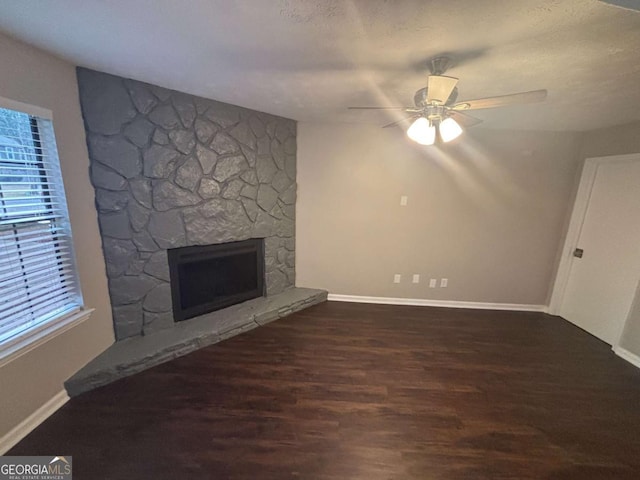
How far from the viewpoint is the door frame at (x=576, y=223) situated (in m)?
3.02

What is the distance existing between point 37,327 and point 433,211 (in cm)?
376

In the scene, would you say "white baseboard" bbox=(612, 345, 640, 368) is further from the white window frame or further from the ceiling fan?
the white window frame

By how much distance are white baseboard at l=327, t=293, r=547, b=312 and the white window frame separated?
2616 mm

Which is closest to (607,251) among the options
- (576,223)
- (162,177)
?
(576,223)

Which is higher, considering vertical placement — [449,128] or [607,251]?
[449,128]

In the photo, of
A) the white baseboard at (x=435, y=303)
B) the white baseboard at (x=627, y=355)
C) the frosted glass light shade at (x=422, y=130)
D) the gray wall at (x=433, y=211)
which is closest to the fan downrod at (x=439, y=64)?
the frosted glass light shade at (x=422, y=130)

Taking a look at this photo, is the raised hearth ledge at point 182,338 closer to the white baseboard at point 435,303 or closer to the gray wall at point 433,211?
the white baseboard at point 435,303

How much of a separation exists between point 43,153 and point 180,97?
108cm

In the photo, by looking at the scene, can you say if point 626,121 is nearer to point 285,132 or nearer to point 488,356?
point 488,356

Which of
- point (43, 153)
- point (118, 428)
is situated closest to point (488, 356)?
point (118, 428)

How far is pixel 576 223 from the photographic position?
10.6 ft

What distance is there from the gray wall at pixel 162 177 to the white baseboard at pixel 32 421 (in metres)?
0.56

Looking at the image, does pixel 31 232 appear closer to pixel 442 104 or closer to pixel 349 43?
pixel 349 43

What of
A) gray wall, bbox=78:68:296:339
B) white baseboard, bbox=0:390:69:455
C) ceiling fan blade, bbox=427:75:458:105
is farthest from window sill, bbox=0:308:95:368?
ceiling fan blade, bbox=427:75:458:105
